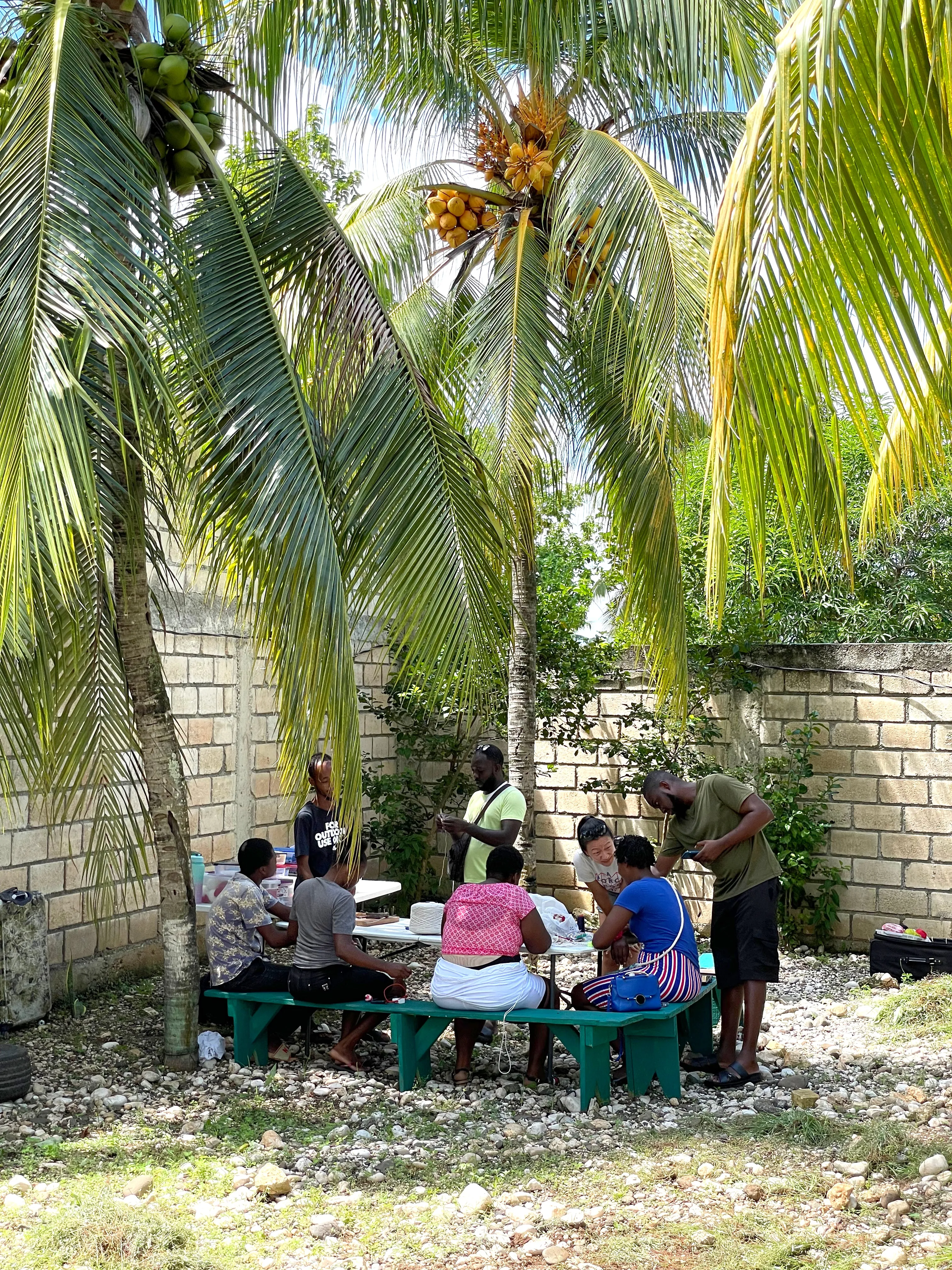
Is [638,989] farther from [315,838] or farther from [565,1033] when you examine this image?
[315,838]

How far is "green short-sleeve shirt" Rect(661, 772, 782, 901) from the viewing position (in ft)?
20.7

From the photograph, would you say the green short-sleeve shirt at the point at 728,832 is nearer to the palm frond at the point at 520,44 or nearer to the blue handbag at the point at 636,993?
the blue handbag at the point at 636,993

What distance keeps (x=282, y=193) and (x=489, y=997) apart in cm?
408

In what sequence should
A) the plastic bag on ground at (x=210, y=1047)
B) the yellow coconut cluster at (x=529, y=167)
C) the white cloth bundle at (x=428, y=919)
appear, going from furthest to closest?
the yellow coconut cluster at (x=529, y=167), the white cloth bundle at (x=428, y=919), the plastic bag on ground at (x=210, y=1047)

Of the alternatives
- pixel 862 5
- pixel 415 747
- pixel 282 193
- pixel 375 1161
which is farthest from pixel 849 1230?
pixel 415 747

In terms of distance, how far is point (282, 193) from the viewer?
5.95 metres

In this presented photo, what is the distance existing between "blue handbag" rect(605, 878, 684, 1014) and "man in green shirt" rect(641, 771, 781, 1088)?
426 millimetres

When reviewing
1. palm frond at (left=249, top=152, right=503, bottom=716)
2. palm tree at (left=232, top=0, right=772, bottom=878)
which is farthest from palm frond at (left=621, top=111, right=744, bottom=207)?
palm frond at (left=249, top=152, right=503, bottom=716)

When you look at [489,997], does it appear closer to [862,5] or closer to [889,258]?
[889,258]

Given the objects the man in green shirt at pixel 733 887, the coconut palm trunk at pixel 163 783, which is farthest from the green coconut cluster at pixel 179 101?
the man in green shirt at pixel 733 887

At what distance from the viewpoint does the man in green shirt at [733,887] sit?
6.20m

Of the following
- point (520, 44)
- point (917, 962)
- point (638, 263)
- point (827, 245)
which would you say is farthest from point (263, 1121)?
point (520, 44)

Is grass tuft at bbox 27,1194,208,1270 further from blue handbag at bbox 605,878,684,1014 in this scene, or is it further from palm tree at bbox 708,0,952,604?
palm tree at bbox 708,0,952,604

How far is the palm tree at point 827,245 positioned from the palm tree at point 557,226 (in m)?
2.83
